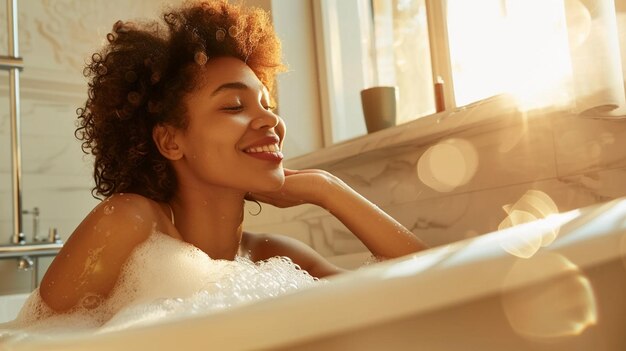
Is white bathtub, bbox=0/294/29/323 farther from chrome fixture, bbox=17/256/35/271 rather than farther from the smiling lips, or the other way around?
the smiling lips

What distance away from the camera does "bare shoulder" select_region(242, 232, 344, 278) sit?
1.36 m

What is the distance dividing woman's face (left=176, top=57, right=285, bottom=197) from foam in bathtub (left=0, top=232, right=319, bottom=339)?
0.16 meters

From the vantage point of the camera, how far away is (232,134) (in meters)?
1.16

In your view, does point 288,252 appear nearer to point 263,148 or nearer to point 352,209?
point 352,209

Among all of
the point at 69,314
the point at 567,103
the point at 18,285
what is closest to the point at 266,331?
the point at 69,314

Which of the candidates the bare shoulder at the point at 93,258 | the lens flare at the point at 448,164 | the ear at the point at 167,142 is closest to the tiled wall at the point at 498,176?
the lens flare at the point at 448,164

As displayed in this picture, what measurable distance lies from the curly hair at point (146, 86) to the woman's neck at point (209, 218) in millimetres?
45

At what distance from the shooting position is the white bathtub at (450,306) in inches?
17.5

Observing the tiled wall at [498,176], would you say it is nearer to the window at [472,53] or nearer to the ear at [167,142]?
the window at [472,53]

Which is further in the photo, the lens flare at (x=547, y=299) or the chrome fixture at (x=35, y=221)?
the chrome fixture at (x=35, y=221)

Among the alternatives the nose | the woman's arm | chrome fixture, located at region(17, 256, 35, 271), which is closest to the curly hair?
the nose

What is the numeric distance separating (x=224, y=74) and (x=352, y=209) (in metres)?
0.37

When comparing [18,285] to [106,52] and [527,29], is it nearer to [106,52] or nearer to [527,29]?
[106,52]

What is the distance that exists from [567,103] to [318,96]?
1256 millimetres
